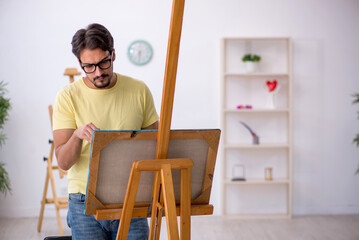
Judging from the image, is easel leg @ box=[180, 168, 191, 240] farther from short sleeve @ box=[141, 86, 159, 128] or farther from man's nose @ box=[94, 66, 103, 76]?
man's nose @ box=[94, 66, 103, 76]

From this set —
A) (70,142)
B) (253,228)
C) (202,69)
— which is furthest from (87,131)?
(202,69)

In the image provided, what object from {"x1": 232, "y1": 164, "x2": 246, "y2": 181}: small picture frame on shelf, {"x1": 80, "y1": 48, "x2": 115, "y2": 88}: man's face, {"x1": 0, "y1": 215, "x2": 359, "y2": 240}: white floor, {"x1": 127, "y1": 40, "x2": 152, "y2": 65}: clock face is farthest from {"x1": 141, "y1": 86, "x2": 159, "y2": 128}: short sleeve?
{"x1": 232, "y1": 164, "x2": 246, "y2": 181}: small picture frame on shelf

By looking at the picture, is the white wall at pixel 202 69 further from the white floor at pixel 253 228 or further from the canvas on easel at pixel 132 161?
the canvas on easel at pixel 132 161

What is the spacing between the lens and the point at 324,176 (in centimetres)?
495

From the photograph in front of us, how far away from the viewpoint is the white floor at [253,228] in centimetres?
405

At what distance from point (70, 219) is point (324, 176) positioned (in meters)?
3.80

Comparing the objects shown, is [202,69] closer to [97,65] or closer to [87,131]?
[97,65]

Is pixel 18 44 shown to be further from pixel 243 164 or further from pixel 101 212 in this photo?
pixel 101 212

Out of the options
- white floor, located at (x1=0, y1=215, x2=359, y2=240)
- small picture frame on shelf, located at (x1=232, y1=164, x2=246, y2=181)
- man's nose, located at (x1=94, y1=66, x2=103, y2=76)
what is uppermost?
man's nose, located at (x1=94, y1=66, x2=103, y2=76)

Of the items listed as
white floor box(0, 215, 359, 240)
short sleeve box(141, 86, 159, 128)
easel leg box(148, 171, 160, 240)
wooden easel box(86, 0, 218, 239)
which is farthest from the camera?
white floor box(0, 215, 359, 240)

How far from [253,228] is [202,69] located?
1772mm

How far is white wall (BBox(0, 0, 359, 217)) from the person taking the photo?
4727mm

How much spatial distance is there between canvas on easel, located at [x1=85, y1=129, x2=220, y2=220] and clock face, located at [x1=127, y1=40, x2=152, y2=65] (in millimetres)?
3249

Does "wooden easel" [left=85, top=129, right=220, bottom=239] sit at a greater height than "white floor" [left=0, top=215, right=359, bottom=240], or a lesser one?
greater
